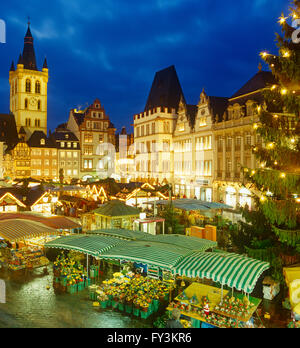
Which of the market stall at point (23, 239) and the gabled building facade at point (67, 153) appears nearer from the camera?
the market stall at point (23, 239)

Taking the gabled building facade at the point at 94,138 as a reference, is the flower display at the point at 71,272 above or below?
below

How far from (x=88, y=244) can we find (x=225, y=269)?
18.4 feet

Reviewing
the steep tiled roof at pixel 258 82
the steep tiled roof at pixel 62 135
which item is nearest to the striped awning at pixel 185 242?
the steep tiled roof at pixel 258 82

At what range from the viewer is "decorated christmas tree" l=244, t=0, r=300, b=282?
10.4 m

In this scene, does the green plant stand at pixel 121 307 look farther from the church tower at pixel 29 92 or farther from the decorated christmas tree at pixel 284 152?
the church tower at pixel 29 92

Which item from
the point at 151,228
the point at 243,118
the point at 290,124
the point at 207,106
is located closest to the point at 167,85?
the point at 207,106

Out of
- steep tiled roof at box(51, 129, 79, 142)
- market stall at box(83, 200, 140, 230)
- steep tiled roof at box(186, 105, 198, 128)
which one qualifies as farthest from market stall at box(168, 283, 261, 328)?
steep tiled roof at box(51, 129, 79, 142)

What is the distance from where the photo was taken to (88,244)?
506 inches

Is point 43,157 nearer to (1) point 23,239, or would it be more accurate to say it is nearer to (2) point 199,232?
Answer: (2) point 199,232

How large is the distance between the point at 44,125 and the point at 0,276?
6611 centimetres

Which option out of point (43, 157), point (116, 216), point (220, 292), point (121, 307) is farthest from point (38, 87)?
point (220, 292)

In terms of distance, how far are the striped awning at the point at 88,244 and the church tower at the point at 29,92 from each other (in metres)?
64.2

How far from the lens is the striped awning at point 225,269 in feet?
30.6

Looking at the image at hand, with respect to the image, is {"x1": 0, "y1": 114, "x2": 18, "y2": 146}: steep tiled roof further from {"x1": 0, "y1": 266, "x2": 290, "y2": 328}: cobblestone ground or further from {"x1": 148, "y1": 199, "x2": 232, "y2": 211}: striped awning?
{"x1": 0, "y1": 266, "x2": 290, "y2": 328}: cobblestone ground
